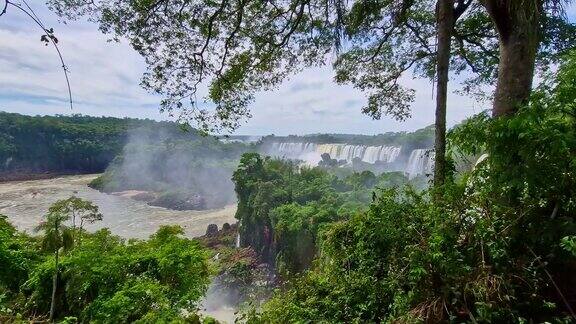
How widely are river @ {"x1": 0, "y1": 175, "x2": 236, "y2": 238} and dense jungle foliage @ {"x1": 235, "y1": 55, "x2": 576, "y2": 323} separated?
34.2 meters

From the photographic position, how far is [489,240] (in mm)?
2887

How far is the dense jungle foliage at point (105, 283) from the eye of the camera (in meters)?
5.14

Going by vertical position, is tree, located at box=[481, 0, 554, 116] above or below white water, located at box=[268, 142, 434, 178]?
above

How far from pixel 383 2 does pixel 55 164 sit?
8194 cm

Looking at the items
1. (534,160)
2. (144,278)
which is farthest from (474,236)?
(144,278)

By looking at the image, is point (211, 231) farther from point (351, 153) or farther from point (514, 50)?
point (514, 50)

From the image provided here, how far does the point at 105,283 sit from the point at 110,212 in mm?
44854

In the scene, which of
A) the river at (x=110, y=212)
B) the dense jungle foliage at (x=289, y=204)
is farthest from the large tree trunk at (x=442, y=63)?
the river at (x=110, y=212)

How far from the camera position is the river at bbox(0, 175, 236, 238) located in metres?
38.1

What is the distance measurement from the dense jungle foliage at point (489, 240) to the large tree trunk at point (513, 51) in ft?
4.26

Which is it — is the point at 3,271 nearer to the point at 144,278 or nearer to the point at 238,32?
the point at 144,278

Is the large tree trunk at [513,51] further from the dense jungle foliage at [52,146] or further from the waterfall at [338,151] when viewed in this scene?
the dense jungle foliage at [52,146]

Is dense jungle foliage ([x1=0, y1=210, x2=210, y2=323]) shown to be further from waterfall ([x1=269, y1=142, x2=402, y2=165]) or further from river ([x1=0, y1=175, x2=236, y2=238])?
waterfall ([x1=269, y1=142, x2=402, y2=165])

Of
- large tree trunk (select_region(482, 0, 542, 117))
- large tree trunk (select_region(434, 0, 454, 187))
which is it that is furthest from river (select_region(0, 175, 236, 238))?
large tree trunk (select_region(482, 0, 542, 117))
